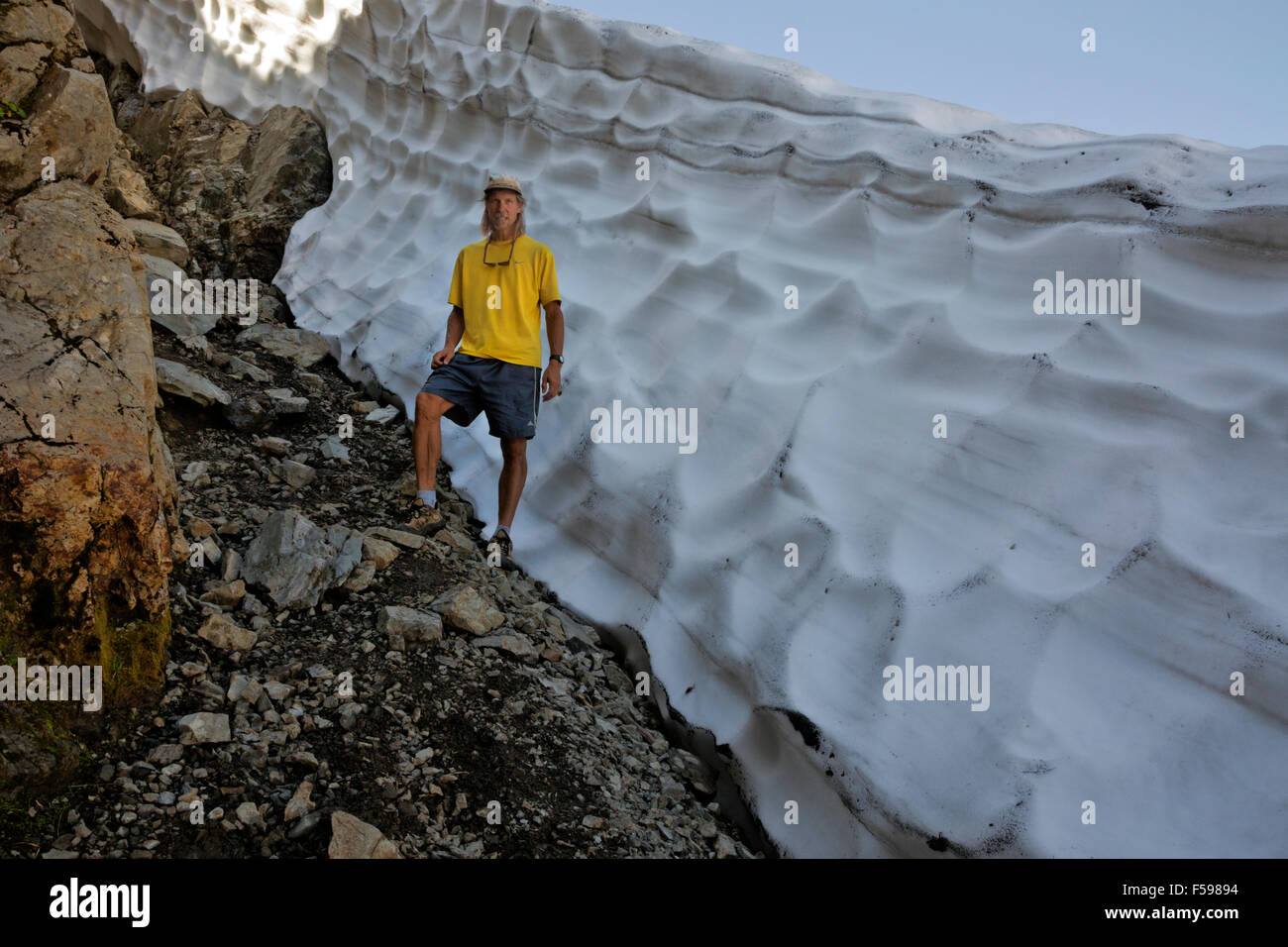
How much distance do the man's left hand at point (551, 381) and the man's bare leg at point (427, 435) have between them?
42 centimetres

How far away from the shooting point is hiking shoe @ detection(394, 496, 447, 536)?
368 centimetres

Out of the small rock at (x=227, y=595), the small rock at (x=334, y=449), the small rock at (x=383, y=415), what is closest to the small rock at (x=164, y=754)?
the small rock at (x=227, y=595)

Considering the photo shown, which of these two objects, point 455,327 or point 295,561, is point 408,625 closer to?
point 295,561

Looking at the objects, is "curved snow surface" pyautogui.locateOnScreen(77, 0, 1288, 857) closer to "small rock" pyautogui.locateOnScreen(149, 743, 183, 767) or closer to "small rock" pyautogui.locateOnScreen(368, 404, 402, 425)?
"small rock" pyautogui.locateOnScreen(368, 404, 402, 425)

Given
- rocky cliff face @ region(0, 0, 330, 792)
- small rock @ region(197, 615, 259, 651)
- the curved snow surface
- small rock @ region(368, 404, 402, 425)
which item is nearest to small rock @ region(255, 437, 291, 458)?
small rock @ region(368, 404, 402, 425)

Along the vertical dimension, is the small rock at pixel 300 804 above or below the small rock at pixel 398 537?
below

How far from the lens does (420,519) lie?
3.73m

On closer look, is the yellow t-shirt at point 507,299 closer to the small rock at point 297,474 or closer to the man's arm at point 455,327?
the man's arm at point 455,327

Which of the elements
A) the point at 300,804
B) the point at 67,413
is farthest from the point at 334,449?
the point at 300,804

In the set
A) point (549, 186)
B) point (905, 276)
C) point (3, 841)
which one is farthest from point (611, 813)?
point (549, 186)

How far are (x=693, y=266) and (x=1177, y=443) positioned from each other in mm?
2184

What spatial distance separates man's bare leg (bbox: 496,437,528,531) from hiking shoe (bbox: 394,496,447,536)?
267 mm

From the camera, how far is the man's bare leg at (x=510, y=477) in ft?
12.4

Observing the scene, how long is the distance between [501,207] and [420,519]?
1382 mm
